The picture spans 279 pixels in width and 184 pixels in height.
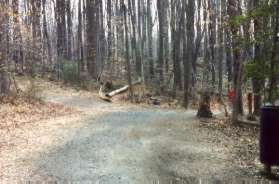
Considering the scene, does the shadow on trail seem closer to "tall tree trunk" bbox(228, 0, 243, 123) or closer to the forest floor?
the forest floor

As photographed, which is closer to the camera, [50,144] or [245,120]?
[50,144]

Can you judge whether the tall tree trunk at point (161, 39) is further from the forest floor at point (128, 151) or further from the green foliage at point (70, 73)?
the forest floor at point (128, 151)

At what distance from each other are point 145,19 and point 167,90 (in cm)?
1084

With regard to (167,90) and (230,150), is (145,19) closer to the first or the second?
(167,90)

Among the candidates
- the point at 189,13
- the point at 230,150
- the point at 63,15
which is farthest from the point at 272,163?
the point at 63,15

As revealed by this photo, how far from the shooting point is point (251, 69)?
9664 millimetres

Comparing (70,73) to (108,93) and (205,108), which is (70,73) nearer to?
(108,93)

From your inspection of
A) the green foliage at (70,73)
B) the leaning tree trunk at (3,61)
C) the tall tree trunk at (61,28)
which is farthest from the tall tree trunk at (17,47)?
the green foliage at (70,73)

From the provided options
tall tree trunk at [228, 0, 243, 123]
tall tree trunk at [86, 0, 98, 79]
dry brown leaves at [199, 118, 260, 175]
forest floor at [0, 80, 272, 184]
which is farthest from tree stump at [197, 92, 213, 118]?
Result: tall tree trunk at [86, 0, 98, 79]

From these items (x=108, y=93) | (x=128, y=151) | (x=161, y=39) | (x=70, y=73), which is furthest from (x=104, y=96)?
(x=128, y=151)

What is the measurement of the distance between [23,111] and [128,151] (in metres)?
6.99

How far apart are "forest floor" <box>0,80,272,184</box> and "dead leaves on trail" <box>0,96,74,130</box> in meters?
0.30

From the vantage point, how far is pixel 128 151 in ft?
29.5

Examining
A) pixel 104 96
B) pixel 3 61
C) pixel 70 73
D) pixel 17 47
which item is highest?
pixel 17 47
